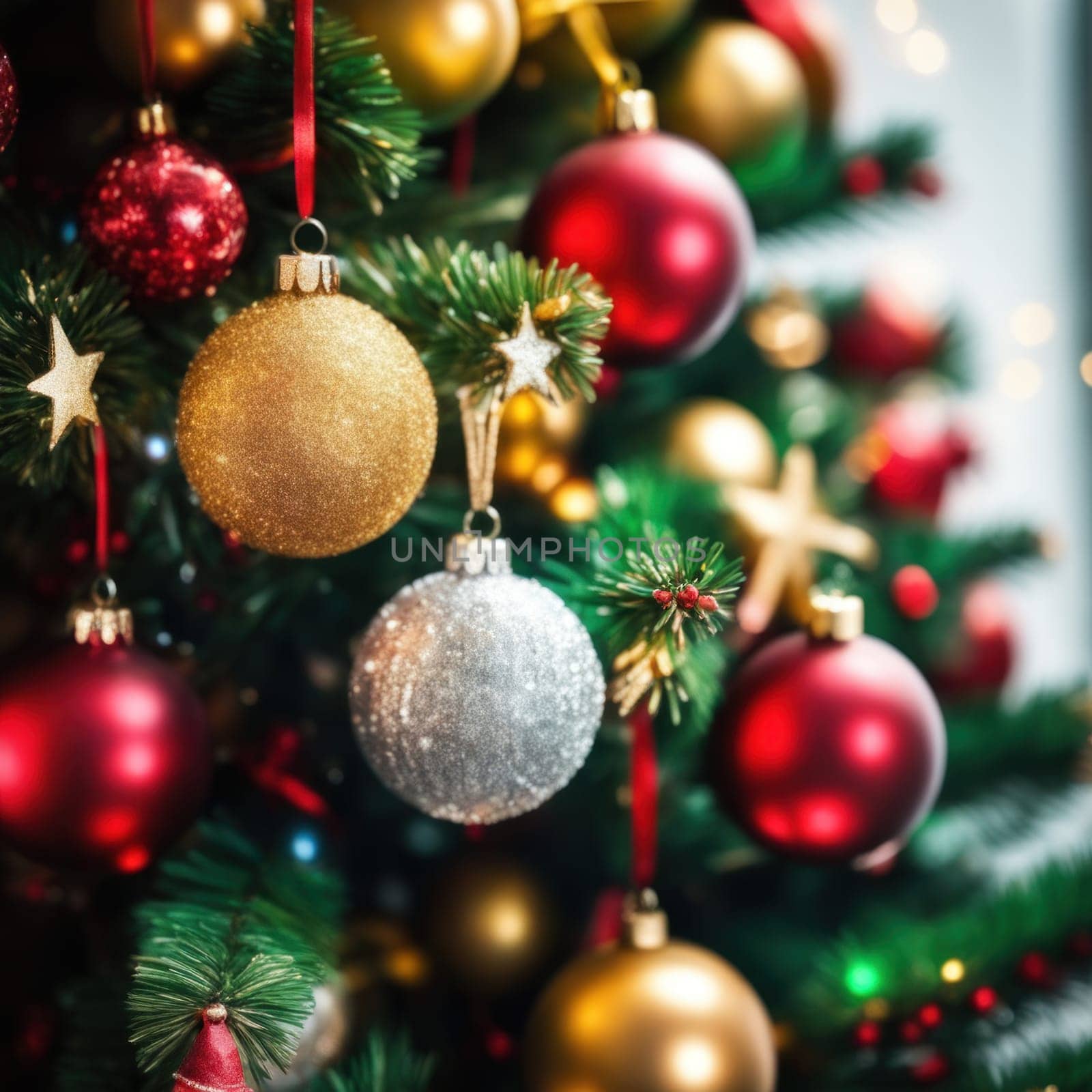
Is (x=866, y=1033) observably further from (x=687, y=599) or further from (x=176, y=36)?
(x=176, y=36)

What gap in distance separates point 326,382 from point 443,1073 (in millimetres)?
458

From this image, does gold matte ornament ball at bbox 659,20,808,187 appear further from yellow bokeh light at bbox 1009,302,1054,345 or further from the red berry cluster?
yellow bokeh light at bbox 1009,302,1054,345

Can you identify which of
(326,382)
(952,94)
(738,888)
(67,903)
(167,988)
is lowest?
(738,888)

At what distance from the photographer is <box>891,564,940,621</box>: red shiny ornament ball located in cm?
82

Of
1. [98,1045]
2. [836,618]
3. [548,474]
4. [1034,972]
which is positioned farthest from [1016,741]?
[98,1045]

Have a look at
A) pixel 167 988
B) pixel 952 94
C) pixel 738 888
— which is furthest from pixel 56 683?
pixel 952 94

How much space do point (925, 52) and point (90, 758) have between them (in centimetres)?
119

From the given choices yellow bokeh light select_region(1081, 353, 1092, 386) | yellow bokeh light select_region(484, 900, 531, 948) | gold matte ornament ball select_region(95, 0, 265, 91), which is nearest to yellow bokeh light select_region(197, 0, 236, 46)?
gold matte ornament ball select_region(95, 0, 265, 91)

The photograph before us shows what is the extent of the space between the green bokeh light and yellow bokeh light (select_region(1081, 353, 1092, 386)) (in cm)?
89

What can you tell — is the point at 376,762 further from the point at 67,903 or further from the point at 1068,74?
the point at 1068,74

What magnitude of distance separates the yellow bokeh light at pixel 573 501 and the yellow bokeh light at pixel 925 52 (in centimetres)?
88

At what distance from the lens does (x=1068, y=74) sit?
1.32m

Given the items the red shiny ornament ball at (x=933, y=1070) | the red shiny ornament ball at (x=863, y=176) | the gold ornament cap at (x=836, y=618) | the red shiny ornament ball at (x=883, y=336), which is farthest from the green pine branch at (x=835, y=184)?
the red shiny ornament ball at (x=933, y=1070)

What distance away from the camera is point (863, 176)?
0.80 metres
